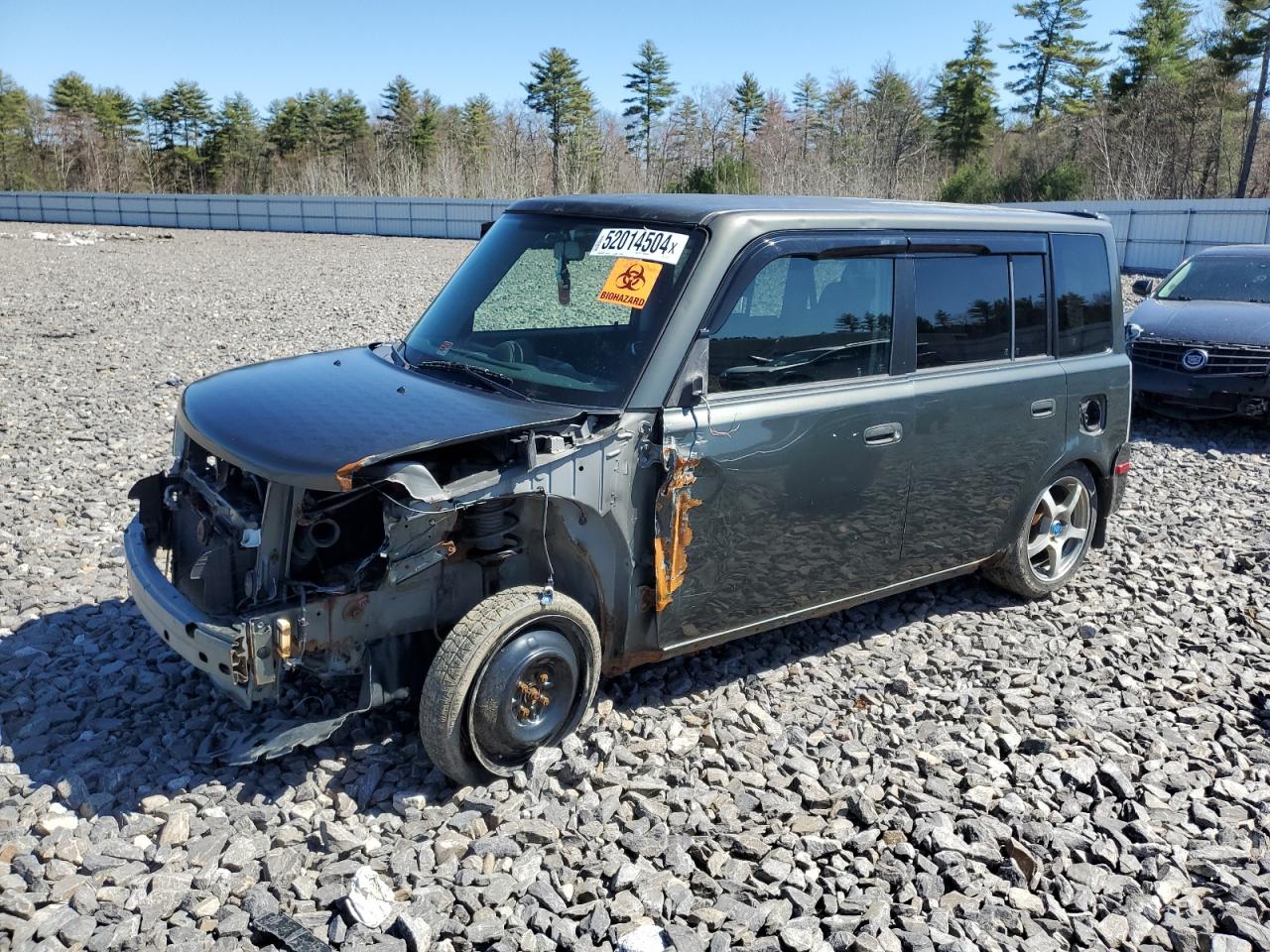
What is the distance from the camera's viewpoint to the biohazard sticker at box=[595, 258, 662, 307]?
4.09 m

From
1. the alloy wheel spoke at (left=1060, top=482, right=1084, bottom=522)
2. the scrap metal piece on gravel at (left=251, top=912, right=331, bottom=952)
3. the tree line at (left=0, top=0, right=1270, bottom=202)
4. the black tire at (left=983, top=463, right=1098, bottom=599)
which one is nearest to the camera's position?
the scrap metal piece on gravel at (left=251, top=912, right=331, bottom=952)

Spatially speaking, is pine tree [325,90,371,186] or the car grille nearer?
the car grille

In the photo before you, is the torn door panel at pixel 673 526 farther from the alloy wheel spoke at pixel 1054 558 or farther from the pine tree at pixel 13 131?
the pine tree at pixel 13 131

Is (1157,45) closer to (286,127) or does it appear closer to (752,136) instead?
(752,136)

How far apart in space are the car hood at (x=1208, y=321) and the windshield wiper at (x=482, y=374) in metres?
8.39

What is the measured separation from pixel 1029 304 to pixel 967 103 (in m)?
63.3

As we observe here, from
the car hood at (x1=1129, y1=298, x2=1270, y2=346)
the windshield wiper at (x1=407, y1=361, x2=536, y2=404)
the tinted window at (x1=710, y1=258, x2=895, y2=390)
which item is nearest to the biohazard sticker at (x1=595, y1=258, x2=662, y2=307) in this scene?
the tinted window at (x1=710, y1=258, x2=895, y2=390)

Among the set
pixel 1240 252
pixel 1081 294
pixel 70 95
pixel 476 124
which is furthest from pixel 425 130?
pixel 1081 294

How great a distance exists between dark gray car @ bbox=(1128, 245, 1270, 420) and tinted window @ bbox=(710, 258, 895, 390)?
6829mm

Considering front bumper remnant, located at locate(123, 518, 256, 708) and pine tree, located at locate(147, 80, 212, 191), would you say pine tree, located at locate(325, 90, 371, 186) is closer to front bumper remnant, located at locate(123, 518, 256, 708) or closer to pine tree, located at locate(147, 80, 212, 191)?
pine tree, located at locate(147, 80, 212, 191)

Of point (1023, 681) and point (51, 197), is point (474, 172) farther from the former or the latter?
point (1023, 681)

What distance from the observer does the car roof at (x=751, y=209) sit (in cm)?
422

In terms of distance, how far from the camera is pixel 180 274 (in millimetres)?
22141

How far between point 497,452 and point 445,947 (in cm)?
158
